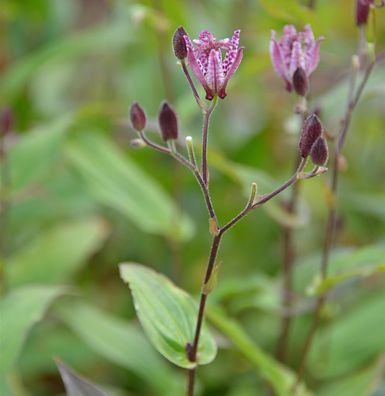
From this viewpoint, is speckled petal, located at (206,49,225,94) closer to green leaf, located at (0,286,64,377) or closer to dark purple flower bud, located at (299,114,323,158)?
dark purple flower bud, located at (299,114,323,158)

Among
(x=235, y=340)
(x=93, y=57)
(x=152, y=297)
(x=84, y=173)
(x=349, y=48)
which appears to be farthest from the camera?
(x=93, y=57)

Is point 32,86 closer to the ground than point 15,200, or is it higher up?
higher up

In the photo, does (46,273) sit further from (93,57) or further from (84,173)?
(93,57)

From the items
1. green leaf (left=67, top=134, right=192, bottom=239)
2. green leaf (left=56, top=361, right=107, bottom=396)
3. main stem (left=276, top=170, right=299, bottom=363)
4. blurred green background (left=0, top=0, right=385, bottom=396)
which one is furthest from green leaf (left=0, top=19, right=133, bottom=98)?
green leaf (left=56, top=361, right=107, bottom=396)

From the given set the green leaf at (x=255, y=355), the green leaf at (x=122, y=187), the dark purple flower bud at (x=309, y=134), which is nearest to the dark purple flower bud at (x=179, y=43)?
the dark purple flower bud at (x=309, y=134)

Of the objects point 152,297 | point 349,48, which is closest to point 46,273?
point 152,297

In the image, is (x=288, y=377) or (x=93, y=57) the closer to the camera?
(x=288, y=377)
